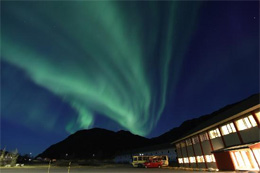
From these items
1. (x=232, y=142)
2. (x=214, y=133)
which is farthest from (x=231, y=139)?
(x=214, y=133)

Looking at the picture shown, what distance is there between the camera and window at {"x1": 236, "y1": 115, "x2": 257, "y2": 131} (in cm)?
1923

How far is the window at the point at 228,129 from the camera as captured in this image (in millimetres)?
22594

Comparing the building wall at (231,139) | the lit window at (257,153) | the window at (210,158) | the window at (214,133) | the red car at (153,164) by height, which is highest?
the window at (214,133)

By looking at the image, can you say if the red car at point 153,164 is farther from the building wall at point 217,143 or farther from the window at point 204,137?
the building wall at point 217,143

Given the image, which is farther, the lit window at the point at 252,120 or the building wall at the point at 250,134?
the lit window at the point at 252,120

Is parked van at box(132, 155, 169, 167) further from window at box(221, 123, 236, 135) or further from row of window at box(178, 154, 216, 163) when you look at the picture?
window at box(221, 123, 236, 135)

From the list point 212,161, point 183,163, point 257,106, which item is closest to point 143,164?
point 183,163

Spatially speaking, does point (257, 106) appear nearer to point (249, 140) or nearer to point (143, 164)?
point (249, 140)

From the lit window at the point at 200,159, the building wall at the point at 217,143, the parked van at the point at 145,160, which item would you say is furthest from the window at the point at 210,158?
the parked van at the point at 145,160

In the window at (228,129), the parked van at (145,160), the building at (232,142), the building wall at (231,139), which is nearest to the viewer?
the building at (232,142)

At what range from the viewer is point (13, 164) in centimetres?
4719

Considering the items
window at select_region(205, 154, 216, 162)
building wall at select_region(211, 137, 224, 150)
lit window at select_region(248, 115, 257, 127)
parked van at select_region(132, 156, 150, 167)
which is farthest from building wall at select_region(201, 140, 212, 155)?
parked van at select_region(132, 156, 150, 167)

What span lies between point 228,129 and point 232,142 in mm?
1707

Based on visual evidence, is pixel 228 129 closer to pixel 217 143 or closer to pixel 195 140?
pixel 217 143
